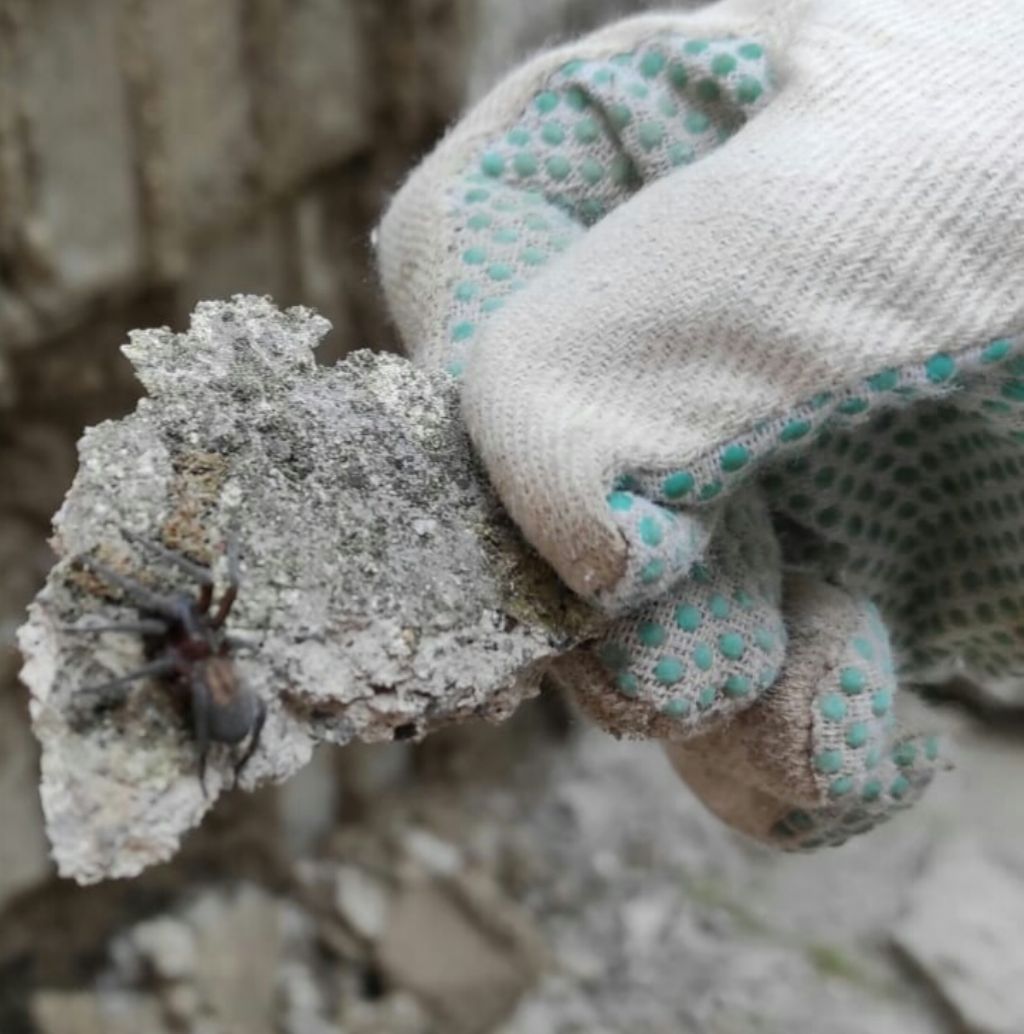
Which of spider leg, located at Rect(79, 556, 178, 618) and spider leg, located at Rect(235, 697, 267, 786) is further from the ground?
spider leg, located at Rect(79, 556, 178, 618)

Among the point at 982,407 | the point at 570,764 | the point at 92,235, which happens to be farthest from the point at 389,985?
the point at 982,407

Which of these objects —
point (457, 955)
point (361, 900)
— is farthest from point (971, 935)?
point (361, 900)

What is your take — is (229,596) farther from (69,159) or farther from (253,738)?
(69,159)

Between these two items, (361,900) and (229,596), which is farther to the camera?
(361,900)

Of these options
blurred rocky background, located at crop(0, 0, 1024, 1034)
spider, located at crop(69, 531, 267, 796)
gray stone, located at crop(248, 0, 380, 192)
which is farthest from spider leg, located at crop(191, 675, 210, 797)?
gray stone, located at crop(248, 0, 380, 192)

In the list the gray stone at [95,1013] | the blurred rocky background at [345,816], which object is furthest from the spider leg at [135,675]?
the gray stone at [95,1013]

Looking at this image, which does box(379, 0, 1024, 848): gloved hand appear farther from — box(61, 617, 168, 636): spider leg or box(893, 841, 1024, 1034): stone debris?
box(893, 841, 1024, 1034): stone debris

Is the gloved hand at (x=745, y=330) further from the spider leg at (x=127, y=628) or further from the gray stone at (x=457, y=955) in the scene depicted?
the gray stone at (x=457, y=955)
